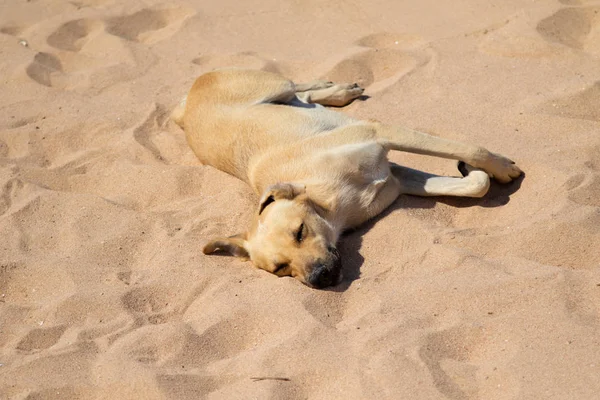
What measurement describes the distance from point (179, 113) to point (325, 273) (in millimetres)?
2831

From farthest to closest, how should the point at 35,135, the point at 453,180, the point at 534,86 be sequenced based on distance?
the point at 35,135 → the point at 534,86 → the point at 453,180

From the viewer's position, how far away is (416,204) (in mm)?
5754

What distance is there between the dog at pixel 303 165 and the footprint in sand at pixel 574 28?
208 cm

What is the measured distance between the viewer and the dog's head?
499 cm

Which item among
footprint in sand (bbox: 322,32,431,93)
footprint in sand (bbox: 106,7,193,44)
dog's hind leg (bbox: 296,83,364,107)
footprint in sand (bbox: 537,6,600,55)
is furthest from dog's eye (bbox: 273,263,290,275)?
footprint in sand (bbox: 106,7,193,44)

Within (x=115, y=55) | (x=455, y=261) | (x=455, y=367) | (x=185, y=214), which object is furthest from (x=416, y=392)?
(x=115, y=55)

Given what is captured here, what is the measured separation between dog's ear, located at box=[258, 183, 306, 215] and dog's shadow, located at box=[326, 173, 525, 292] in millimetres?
479

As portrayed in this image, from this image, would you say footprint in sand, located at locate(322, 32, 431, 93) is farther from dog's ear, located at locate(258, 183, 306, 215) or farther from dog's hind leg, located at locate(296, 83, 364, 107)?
dog's ear, located at locate(258, 183, 306, 215)

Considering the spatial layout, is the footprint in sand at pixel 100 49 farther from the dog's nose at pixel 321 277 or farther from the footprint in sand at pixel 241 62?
the dog's nose at pixel 321 277

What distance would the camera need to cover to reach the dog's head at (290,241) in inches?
197

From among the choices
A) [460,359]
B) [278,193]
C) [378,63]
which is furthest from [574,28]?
[460,359]

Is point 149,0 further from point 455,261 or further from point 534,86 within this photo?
point 455,261

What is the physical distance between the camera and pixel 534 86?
22.0 feet

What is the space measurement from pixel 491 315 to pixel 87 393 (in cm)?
213
